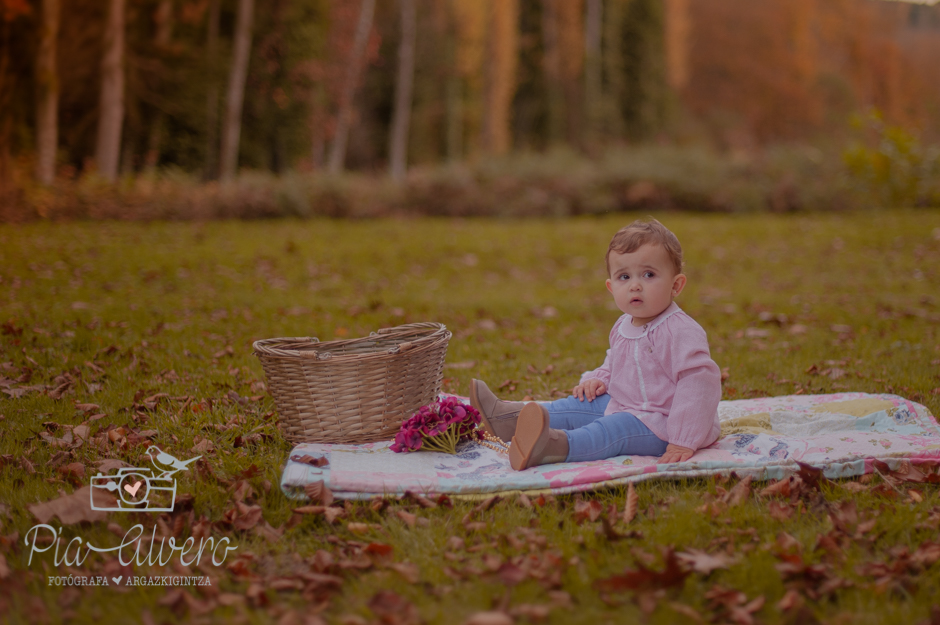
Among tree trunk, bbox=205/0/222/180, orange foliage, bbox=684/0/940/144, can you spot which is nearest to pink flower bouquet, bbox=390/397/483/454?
tree trunk, bbox=205/0/222/180

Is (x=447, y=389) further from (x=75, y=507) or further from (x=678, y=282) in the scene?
(x=75, y=507)

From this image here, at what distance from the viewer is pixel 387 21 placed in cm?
2536

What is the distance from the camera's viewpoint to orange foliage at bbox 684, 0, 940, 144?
2770 cm

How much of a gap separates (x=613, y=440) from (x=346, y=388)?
4.40 ft

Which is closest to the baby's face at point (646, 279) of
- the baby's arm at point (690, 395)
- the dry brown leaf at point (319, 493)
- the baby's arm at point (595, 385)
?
the baby's arm at point (690, 395)

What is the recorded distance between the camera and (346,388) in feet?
10.9

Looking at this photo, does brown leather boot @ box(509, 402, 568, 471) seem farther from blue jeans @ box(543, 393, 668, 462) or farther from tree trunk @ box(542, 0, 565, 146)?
tree trunk @ box(542, 0, 565, 146)

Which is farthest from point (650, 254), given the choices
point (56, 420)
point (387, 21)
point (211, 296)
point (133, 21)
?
point (387, 21)

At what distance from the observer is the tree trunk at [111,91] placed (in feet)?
47.6

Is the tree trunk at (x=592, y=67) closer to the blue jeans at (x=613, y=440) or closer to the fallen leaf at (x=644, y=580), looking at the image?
the blue jeans at (x=613, y=440)

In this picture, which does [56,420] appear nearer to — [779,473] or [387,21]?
[779,473]

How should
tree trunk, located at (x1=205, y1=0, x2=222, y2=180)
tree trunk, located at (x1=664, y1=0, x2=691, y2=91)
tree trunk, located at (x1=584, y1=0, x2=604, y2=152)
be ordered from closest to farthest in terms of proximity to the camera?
tree trunk, located at (x1=205, y1=0, x2=222, y2=180)
tree trunk, located at (x1=584, y1=0, x2=604, y2=152)
tree trunk, located at (x1=664, y1=0, x2=691, y2=91)

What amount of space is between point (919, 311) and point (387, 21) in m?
22.9

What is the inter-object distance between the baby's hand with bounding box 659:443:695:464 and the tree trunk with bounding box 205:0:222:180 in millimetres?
18738
